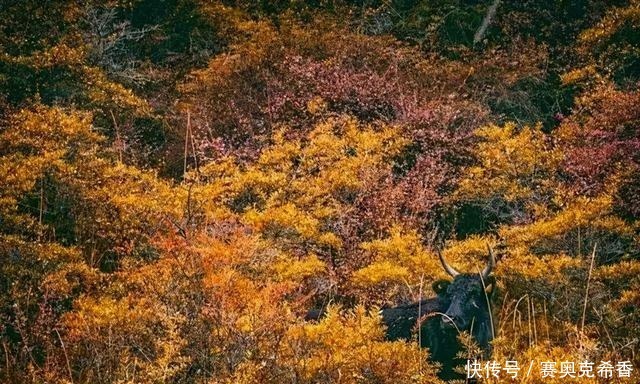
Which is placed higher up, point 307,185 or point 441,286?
point 307,185

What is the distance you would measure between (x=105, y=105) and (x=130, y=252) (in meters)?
5.17

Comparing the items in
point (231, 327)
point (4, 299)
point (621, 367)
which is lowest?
point (4, 299)

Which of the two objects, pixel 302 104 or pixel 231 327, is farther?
pixel 302 104

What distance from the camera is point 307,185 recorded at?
963 centimetres

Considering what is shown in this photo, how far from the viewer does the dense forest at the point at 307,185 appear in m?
Answer: 5.43

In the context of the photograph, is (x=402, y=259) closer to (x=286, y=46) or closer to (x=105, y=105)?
(x=105, y=105)

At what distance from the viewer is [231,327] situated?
201 inches

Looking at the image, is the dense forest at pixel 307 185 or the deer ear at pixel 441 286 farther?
the deer ear at pixel 441 286

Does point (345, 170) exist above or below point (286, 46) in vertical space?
below

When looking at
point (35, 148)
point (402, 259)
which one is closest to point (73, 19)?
point (35, 148)

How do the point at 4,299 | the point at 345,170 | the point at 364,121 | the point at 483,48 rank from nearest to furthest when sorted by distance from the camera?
1. the point at 4,299
2. the point at 345,170
3. the point at 364,121
4. the point at 483,48

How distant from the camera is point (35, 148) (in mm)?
8859

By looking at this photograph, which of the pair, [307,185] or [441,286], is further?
[307,185]

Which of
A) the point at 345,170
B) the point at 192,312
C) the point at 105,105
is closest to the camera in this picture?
the point at 192,312
